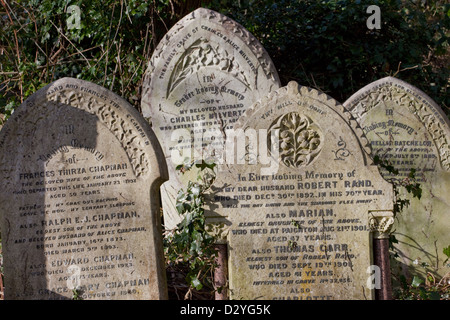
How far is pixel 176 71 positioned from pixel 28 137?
2.09 meters

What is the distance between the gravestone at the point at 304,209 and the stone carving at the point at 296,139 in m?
0.01

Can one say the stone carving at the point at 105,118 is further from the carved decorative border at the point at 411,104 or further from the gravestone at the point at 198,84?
the carved decorative border at the point at 411,104

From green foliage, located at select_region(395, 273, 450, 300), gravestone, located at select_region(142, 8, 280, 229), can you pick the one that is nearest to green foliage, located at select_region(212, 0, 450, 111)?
gravestone, located at select_region(142, 8, 280, 229)

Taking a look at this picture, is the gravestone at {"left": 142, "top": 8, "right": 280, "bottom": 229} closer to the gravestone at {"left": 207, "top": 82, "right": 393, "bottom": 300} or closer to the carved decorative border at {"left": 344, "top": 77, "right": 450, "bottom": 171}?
the carved decorative border at {"left": 344, "top": 77, "right": 450, "bottom": 171}

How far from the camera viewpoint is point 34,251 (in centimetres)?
452

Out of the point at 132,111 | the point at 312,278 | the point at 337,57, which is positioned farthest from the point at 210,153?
the point at 337,57

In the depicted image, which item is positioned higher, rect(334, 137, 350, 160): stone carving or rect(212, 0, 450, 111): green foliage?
rect(212, 0, 450, 111): green foliage

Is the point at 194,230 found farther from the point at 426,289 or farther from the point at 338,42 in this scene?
the point at 338,42

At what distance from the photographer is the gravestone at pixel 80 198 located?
4.42m

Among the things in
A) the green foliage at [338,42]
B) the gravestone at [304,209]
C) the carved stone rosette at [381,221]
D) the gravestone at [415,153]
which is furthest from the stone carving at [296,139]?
the green foliage at [338,42]

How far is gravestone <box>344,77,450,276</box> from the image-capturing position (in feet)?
19.0

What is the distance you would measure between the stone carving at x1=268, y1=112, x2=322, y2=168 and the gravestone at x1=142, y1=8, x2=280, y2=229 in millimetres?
1550

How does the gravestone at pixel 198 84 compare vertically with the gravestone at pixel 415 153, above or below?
above
